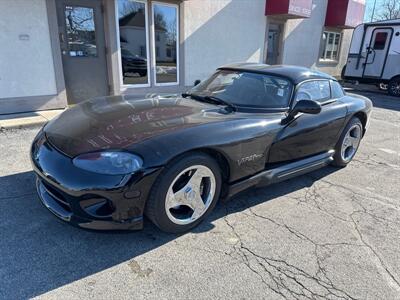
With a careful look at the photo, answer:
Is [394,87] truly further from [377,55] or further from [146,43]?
[146,43]

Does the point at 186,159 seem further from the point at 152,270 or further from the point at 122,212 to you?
the point at 152,270

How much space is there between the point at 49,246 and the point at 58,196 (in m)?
0.41

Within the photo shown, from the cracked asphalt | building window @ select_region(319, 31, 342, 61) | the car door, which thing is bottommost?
the cracked asphalt

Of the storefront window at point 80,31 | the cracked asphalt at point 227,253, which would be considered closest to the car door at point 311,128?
the cracked asphalt at point 227,253

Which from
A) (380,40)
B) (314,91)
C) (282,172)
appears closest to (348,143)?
(314,91)

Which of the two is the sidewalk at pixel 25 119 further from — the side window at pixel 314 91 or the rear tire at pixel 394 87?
the rear tire at pixel 394 87

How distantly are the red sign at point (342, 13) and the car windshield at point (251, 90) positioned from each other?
1255cm

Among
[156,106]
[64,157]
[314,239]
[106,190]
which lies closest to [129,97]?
[156,106]

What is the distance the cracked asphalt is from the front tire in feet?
0.53

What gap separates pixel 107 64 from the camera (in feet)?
24.5

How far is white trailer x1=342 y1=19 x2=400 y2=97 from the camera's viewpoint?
11.6 meters

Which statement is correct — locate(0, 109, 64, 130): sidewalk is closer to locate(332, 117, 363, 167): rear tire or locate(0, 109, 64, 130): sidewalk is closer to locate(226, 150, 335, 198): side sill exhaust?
locate(226, 150, 335, 198): side sill exhaust

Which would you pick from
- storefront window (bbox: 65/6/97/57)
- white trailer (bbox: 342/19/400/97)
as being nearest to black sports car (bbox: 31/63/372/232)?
storefront window (bbox: 65/6/97/57)

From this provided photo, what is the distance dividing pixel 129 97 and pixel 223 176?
156cm
